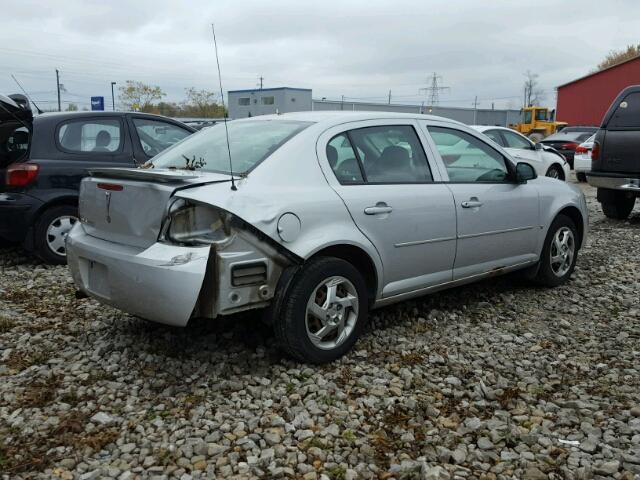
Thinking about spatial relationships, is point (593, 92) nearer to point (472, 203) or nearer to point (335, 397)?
point (472, 203)

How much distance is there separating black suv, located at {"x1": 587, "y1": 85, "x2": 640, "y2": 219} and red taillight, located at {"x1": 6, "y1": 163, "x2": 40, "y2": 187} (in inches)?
298

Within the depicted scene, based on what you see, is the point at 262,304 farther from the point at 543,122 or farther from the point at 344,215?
the point at 543,122

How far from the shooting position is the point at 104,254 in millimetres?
3674

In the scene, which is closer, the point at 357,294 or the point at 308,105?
the point at 357,294

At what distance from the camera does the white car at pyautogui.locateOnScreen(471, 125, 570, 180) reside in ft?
42.0

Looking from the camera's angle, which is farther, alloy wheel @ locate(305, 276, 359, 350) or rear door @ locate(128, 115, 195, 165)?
rear door @ locate(128, 115, 195, 165)

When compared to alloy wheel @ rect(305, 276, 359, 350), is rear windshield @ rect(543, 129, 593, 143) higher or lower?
higher

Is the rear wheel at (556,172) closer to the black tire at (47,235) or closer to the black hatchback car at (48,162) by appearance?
the black hatchback car at (48,162)

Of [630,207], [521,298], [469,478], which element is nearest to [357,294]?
[469,478]

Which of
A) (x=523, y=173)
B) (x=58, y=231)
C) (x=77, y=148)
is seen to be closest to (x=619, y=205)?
(x=523, y=173)

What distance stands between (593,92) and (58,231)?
4029 centimetres

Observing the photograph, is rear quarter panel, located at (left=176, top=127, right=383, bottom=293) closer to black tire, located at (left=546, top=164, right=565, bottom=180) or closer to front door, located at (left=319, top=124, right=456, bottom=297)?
front door, located at (left=319, top=124, right=456, bottom=297)

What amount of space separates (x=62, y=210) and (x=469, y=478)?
5089 millimetres

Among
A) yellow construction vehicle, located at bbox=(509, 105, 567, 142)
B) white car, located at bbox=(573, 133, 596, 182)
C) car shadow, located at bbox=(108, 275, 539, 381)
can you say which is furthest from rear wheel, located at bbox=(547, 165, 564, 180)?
yellow construction vehicle, located at bbox=(509, 105, 567, 142)
